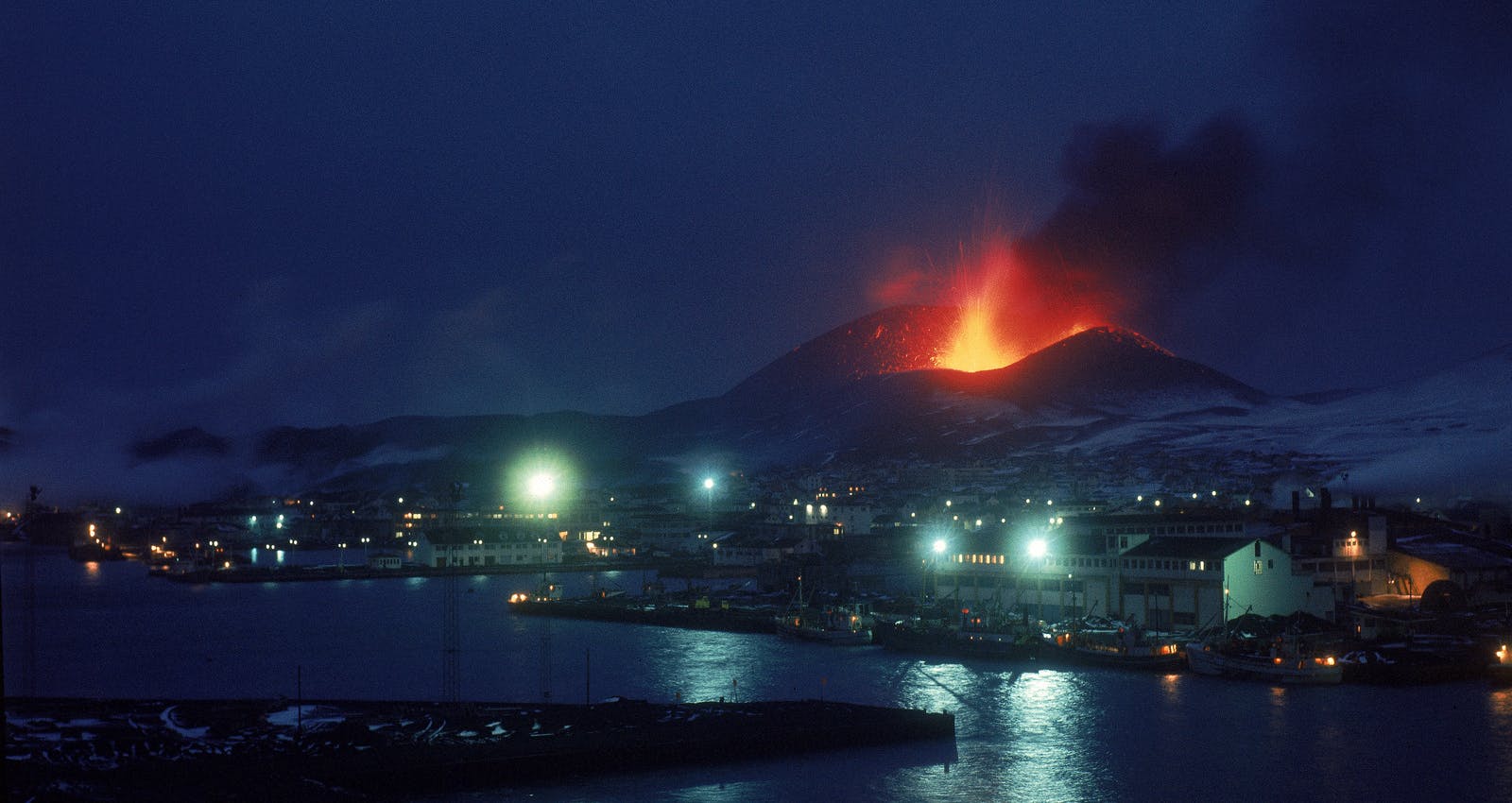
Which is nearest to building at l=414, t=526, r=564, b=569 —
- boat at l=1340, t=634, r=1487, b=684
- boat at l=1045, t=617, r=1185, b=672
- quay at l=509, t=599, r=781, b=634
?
quay at l=509, t=599, r=781, b=634

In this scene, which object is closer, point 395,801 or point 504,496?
point 395,801

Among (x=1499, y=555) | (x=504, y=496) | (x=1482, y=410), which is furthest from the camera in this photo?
(x=504, y=496)

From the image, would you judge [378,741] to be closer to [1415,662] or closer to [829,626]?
[829,626]

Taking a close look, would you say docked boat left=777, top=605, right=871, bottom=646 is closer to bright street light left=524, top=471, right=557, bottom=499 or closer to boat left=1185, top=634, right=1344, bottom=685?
boat left=1185, top=634, right=1344, bottom=685

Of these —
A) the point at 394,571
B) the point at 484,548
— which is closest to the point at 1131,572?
the point at 394,571

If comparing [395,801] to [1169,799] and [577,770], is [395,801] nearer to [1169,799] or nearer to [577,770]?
[577,770]

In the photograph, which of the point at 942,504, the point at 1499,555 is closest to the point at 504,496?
the point at 942,504

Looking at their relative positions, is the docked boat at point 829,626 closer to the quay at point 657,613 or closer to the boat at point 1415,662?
the quay at point 657,613

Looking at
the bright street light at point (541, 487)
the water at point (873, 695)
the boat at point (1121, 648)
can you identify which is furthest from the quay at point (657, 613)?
the bright street light at point (541, 487)
